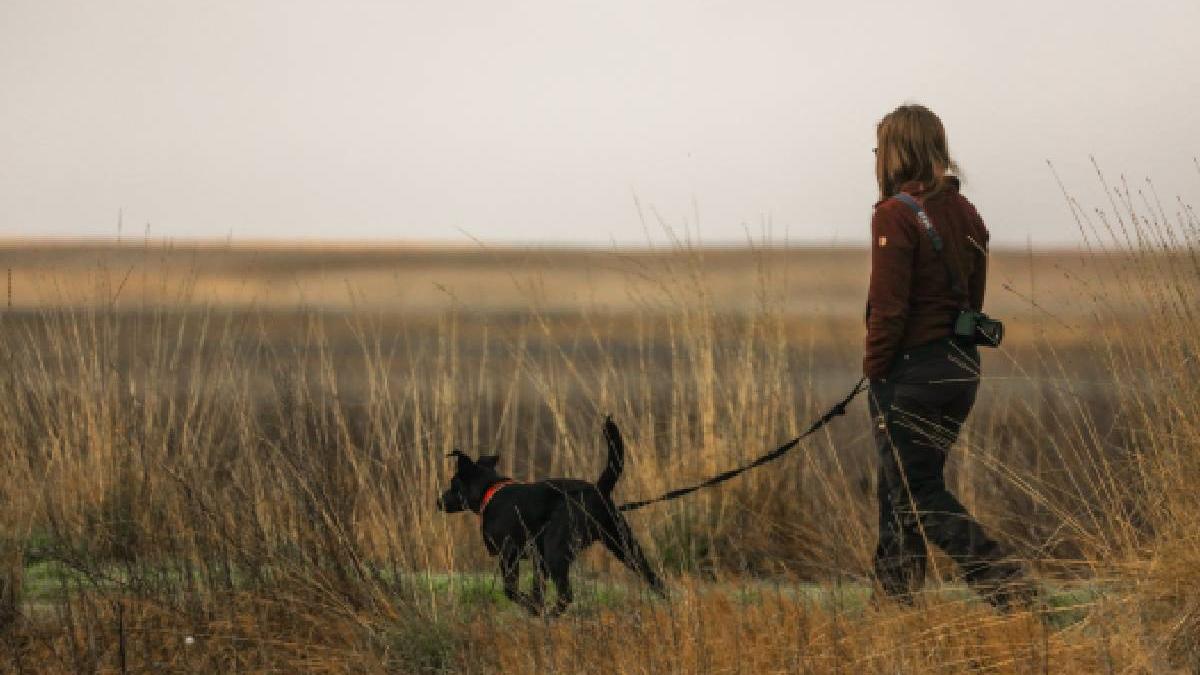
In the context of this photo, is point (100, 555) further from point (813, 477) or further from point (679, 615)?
point (813, 477)

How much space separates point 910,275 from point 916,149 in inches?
17.0

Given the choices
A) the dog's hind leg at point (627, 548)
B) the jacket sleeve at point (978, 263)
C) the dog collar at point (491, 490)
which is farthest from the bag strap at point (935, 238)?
the dog collar at point (491, 490)

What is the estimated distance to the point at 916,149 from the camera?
438cm

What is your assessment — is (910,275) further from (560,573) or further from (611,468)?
(560,573)

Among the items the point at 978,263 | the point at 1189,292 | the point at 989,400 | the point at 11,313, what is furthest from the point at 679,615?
the point at 989,400

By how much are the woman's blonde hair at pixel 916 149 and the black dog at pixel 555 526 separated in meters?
1.27

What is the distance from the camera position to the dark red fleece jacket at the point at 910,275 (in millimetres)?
4258

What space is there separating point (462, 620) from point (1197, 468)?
2.24 meters

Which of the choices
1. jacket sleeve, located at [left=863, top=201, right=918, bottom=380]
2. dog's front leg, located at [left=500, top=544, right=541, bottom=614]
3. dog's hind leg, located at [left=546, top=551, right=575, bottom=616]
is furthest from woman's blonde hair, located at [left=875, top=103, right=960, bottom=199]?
dog's front leg, located at [left=500, top=544, right=541, bottom=614]

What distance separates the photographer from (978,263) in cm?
453

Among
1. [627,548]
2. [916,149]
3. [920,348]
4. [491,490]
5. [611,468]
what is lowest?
[627,548]

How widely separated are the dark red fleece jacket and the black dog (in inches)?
36.5

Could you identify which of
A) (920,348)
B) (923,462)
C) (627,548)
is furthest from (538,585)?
(920,348)

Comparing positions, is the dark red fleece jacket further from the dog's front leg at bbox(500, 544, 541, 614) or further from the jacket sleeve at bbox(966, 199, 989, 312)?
the dog's front leg at bbox(500, 544, 541, 614)
